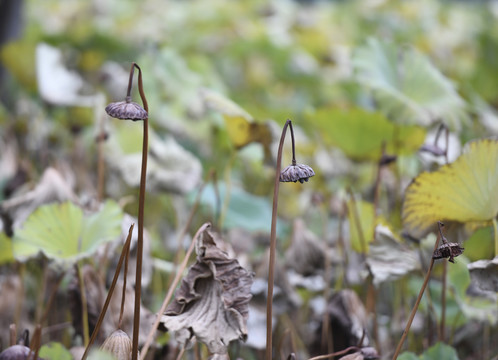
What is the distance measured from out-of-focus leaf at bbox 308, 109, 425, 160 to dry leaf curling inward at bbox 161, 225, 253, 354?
1.60 ft

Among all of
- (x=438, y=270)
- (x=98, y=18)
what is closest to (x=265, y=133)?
(x=438, y=270)

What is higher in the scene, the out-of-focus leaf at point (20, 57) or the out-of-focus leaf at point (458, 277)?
the out-of-focus leaf at point (20, 57)

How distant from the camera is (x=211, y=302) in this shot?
0.50 meters

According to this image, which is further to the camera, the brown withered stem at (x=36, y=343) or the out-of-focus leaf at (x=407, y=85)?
the out-of-focus leaf at (x=407, y=85)

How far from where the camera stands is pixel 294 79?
188 cm

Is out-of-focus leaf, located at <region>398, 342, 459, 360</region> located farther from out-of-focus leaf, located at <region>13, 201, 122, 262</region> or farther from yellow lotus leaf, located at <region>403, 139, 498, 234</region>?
out-of-focus leaf, located at <region>13, 201, 122, 262</region>

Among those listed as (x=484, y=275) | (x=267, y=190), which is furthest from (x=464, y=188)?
(x=267, y=190)

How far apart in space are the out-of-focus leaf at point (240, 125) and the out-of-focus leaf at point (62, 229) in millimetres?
193

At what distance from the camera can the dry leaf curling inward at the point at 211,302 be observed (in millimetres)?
482

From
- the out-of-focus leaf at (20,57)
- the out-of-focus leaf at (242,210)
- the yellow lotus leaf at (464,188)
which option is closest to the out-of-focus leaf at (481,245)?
the yellow lotus leaf at (464,188)

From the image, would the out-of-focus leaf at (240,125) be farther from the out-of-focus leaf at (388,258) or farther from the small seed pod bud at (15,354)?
the small seed pod bud at (15,354)

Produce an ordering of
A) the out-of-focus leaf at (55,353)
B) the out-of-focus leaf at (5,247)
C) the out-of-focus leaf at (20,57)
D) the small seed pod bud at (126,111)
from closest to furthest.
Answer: the small seed pod bud at (126,111)
the out-of-focus leaf at (55,353)
the out-of-focus leaf at (5,247)
the out-of-focus leaf at (20,57)

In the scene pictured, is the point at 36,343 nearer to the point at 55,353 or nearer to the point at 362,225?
the point at 55,353

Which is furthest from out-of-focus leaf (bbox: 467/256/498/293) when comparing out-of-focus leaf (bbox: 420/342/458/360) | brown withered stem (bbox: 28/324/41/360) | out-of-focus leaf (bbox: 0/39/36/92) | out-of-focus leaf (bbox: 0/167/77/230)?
out-of-focus leaf (bbox: 0/39/36/92)
